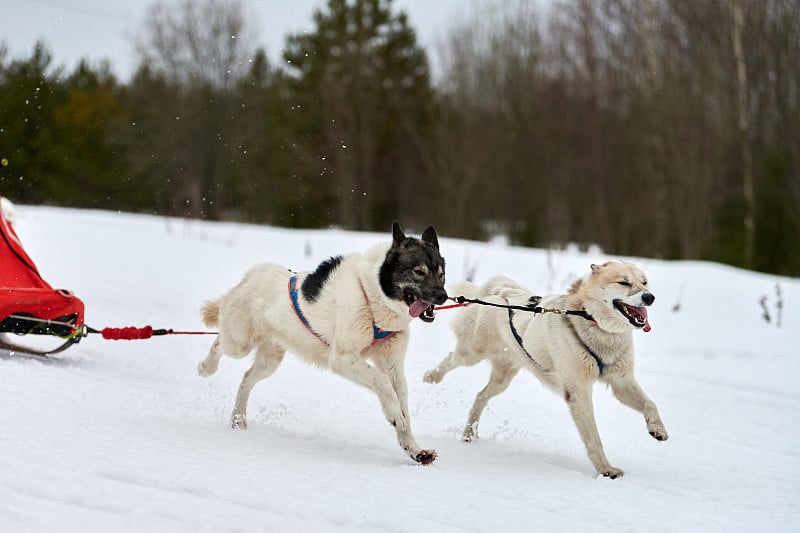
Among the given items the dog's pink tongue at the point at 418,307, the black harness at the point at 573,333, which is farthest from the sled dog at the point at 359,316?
the black harness at the point at 573,333

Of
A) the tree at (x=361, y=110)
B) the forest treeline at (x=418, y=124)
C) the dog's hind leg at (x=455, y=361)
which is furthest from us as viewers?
the tree at (x=361, y=110)

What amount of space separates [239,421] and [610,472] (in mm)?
2438

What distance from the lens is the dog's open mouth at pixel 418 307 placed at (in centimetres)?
458

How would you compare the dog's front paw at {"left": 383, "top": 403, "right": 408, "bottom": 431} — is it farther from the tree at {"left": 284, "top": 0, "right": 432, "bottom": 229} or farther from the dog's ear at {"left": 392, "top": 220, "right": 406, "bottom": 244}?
the tree at {"left": 284, "top": 0, "right": 432, "bottom": 229}

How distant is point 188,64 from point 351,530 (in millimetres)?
27887

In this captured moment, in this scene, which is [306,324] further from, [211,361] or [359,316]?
[211,361]

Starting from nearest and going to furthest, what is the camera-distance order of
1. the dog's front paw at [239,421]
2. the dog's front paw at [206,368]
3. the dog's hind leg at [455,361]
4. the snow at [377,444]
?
the snow at [377,444] → the dog's front paw at [239,421] → the dog's front paw at [206,368] → the dog's hind leg at [455,361]

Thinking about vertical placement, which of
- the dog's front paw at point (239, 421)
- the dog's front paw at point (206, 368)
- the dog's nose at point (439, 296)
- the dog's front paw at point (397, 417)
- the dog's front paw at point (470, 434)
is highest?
the dog's nose at point (439, 296)

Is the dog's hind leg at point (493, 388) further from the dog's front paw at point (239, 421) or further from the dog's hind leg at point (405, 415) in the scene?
the dog's front paw at point (239, 421)

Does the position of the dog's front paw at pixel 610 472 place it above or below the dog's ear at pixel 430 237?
below

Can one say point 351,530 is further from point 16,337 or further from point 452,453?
point 16,337

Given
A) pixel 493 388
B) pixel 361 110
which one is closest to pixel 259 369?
pixel 493 388

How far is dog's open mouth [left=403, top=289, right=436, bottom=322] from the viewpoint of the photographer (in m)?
4.58

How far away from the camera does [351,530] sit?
10.5ft
